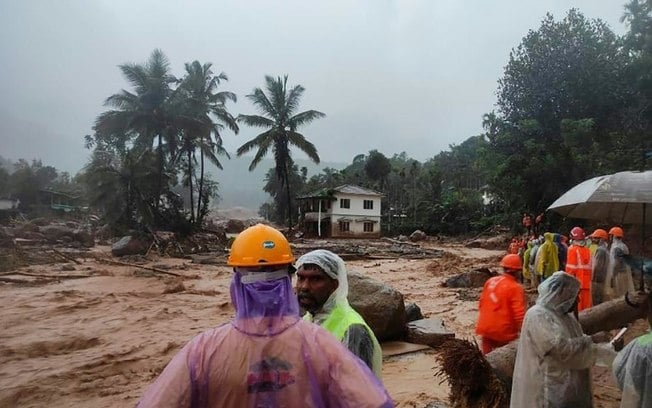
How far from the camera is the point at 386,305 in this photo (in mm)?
6754

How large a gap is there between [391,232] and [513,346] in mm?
37747

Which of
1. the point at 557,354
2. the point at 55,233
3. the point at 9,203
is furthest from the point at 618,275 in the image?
the point at 9,203

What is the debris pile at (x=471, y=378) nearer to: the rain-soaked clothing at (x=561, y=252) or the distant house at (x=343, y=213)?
the rain-soaked clothing at (x=561, y=252)

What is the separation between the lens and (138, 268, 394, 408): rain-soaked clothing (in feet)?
4.40

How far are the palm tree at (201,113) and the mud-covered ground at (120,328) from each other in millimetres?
13818

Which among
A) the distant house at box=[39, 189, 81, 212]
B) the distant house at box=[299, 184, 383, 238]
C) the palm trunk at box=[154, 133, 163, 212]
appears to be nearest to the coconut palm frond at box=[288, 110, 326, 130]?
the distant house at box=[299, 184, 383, 238]

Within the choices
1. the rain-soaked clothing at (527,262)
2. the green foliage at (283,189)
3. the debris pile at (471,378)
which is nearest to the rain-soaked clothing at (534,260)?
the rain-soaked clothing at (527,262)

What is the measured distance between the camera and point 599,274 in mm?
7602

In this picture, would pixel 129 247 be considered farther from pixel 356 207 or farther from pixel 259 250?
pixel 259 250

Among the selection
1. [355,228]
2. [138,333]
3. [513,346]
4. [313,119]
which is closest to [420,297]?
[138,333]

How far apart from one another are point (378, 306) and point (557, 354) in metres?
3.92

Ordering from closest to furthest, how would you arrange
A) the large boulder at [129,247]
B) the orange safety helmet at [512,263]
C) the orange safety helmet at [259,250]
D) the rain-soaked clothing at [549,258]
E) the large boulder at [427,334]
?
1. the orange safety helmet at [259,250]
2. the orange safety helmet at [512,263]
3. the large boulder at [427,334]
4. the rain-soaked clothing at [549,258]
5. the large boulder at [129,247]

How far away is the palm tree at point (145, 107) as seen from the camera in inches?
1107

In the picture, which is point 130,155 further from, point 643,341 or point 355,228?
point 643,341
